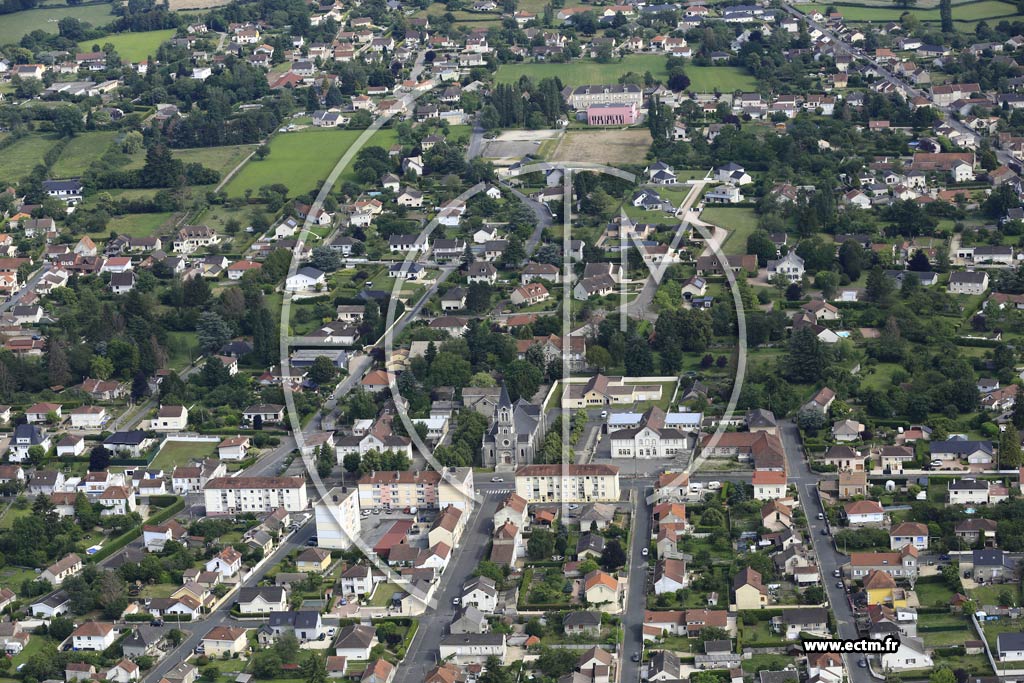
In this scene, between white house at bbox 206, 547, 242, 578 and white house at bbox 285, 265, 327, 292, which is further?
white house at bbox 285, 265, 327, 292

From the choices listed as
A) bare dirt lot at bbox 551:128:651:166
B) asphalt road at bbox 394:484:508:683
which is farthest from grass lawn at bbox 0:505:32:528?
bare dirt lot at bbox 551:128:651:166

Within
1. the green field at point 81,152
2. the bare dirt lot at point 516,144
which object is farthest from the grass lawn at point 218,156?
the bare dirt lot at point 516,144

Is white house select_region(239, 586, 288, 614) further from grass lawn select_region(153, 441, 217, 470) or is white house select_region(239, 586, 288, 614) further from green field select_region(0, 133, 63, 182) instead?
green field select_region(0, 133, 63, 182)

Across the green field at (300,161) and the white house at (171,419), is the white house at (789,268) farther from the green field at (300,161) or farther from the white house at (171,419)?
the green field at (300,161)

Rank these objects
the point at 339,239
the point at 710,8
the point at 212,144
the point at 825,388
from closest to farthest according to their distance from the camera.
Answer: the point at 825,388
the point at 339,239
the point at 212,144
the point at 710,8

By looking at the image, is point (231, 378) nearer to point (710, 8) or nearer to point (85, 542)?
point (85, 542)

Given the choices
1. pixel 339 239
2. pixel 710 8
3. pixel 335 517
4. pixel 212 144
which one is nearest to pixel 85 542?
pixel 335 517
